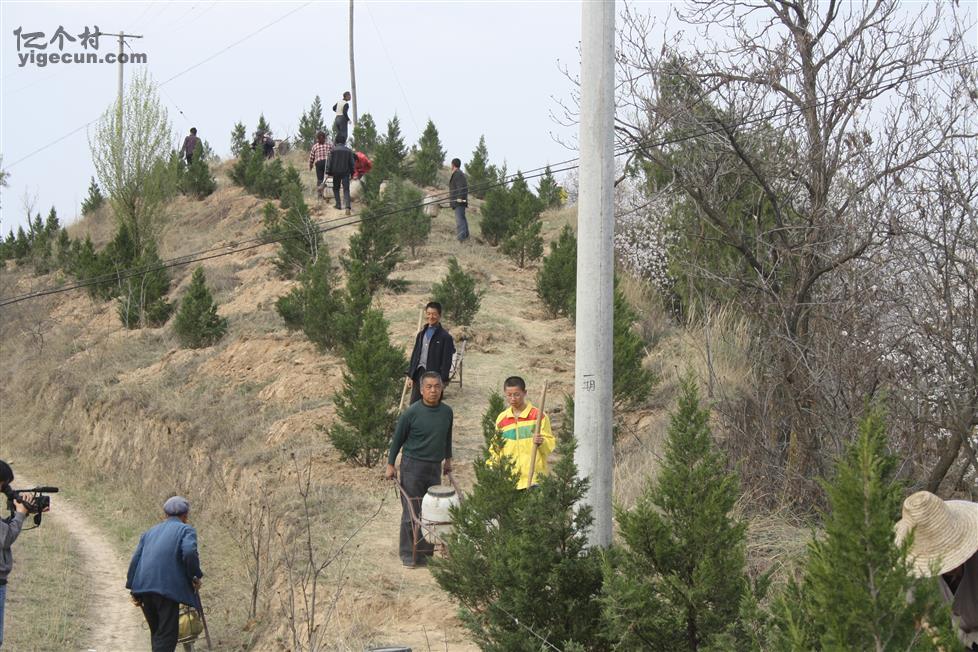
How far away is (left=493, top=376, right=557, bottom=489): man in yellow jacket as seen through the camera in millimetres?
8328

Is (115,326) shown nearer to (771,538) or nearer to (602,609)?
(771,538)

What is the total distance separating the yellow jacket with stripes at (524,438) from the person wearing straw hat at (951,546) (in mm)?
3833

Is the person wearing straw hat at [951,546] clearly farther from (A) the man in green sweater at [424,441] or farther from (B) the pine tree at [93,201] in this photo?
(B) the pine tree at [93,201]

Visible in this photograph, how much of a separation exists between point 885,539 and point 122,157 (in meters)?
28.5

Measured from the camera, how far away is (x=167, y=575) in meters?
8.46

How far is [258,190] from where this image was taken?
34.2 metres

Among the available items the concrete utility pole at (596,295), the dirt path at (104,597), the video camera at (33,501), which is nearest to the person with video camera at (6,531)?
the video camera at (33,501)

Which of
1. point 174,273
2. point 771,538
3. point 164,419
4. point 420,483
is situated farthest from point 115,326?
→ point 771,538

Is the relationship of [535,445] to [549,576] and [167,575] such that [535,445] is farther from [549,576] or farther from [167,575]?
[167,575]

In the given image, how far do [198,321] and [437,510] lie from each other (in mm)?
13595

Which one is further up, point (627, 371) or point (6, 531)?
point (627, 371)

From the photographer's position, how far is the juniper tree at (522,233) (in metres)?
25.5

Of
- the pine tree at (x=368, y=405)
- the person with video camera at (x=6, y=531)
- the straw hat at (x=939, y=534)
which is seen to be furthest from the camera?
the pine tree at (x=368, y=405)

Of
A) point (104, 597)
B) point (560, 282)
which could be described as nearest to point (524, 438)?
point (104, 597)
